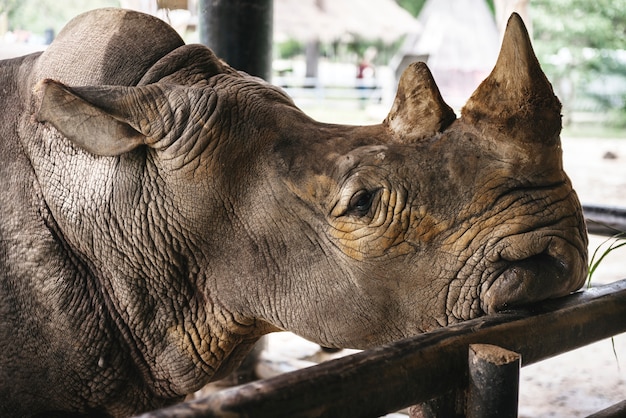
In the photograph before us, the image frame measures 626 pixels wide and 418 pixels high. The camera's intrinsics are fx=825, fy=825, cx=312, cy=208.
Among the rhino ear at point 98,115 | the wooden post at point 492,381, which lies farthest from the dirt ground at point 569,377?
the rhino ear at point 98,115

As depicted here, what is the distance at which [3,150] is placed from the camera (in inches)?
126

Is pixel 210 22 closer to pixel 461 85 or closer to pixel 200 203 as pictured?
pixel 200 203

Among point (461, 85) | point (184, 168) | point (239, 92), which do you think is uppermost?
point (239, 92)

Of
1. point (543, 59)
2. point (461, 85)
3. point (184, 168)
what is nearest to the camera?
point (184, 168)

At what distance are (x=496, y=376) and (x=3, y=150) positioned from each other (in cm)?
211

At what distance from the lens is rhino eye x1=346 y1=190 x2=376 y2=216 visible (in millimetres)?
2649

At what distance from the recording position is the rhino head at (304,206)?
2.50 meters

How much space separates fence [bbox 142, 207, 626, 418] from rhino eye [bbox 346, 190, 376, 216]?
0.57m

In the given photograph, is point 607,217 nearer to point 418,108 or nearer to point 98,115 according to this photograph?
point 418,108

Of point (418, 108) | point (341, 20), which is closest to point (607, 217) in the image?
point (418, 108)

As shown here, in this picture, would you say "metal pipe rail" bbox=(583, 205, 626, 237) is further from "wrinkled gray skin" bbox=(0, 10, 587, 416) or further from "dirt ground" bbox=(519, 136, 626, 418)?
"wrinkled gray skin" bbox=(0, 10, 587, 416)

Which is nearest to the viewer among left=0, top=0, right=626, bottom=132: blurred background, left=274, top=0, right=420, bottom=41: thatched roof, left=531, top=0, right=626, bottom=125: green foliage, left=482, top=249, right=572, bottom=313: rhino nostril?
left=482, top=249, right=572, bottom=313: rhino nostril

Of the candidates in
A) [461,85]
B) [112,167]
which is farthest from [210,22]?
[461,85]

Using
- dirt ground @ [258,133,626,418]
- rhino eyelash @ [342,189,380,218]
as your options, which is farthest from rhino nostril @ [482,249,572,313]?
dirt ground @ [258,133,626,418]
